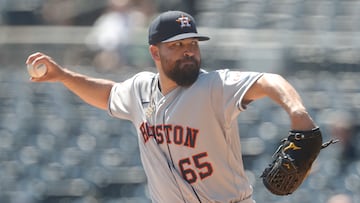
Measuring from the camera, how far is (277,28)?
23.5ft

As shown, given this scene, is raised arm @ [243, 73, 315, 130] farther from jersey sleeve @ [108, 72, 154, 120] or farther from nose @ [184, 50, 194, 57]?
jersey sleeve @ [108, 72, 154, 120]

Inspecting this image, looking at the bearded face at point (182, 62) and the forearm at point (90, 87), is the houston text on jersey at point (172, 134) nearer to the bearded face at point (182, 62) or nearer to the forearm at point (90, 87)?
the bearded face at point (182, 62)

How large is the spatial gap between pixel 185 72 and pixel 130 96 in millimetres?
548

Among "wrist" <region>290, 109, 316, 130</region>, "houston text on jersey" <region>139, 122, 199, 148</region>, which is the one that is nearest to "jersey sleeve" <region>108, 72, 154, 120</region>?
"houston text on jersey" <region>139, 122, 199, 148</region>

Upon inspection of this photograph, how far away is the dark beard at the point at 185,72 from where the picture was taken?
3.88 metres

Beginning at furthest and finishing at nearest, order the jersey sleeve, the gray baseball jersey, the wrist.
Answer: the jersey sleeve < the gray baseball jersey < the wrist

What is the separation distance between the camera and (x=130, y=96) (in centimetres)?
435

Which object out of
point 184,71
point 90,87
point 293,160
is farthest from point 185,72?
point 90,87

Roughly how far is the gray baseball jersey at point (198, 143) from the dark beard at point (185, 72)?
0.04 meters

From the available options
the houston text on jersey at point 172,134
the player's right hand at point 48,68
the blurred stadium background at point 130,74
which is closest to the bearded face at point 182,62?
the houston text on jersey at point 172,134

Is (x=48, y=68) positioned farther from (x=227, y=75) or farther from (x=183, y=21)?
(x=227, y=75)

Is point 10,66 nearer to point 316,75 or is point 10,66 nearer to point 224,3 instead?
point 224,3

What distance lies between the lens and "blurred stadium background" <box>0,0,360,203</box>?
22.4ft

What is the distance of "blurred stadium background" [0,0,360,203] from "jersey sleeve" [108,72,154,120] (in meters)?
2.50
